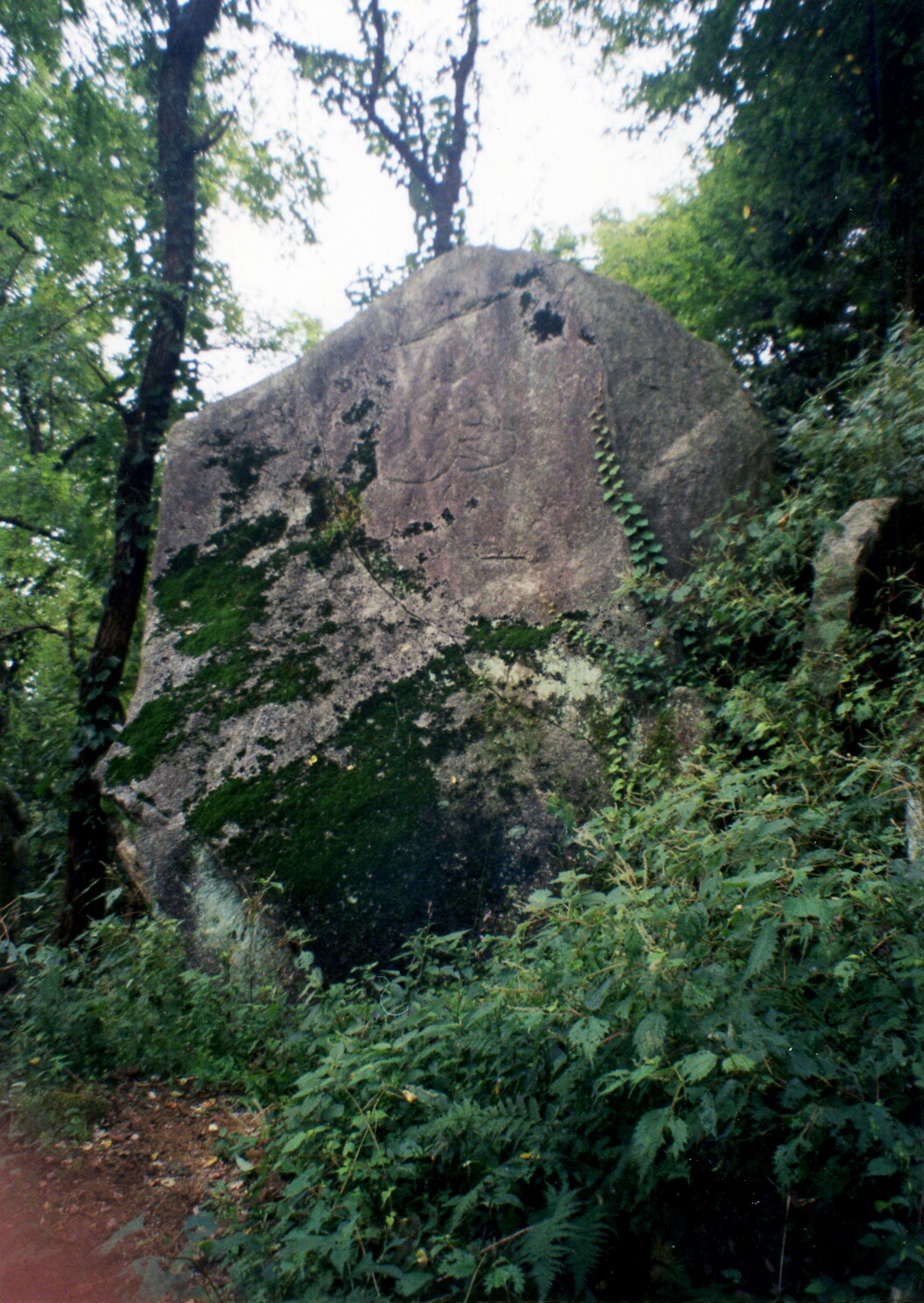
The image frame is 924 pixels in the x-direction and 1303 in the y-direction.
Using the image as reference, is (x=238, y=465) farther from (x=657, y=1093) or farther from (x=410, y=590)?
(x=657, y=1093)

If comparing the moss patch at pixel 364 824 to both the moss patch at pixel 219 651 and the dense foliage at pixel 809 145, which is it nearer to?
the moss patch at pixel 219 651

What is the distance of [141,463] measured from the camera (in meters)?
7.45

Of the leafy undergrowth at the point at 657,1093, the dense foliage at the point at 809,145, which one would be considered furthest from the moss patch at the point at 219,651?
the dense foliage at the point at 809,145

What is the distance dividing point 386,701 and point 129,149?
788 cm

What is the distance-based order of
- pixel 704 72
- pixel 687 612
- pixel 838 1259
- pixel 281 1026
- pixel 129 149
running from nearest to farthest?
pixel 838 1259
pixel 281 1026
pixel 687 612
pixel 704 72
pixel 129 149

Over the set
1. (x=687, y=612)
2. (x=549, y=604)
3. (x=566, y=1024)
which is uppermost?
(x=549, y=604)

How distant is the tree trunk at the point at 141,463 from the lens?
6.34 metres

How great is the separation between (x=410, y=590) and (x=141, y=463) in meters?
3.77

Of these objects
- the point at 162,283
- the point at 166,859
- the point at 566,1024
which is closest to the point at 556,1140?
the point at 566,1024

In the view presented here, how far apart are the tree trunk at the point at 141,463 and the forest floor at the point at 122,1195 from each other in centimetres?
273

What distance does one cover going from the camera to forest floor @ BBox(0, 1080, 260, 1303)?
7.62 feet

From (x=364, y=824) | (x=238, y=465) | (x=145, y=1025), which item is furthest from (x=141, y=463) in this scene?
(x=145, y=1025)

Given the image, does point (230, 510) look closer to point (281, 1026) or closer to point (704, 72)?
point (281, 1026)

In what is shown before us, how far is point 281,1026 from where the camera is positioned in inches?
140
